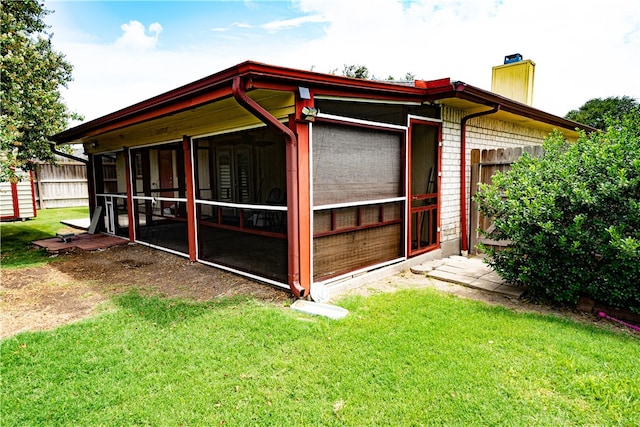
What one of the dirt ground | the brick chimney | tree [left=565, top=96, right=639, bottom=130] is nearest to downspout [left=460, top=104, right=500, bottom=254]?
the dirt ground

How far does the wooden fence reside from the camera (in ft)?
47.5

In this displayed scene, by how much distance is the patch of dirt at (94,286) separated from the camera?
3678 millimetres

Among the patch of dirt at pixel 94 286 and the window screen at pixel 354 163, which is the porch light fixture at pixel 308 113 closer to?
the window screen at pixel 354 163

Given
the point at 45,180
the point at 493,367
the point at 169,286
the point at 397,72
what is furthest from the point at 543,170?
the point at 397,72

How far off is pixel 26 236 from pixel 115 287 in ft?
19.8

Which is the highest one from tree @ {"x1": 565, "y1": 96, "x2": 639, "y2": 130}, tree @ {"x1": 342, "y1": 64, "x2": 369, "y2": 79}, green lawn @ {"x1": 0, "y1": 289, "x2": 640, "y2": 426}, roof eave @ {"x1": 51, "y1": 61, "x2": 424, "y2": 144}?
tree @ {"x1": 342, "y1": 64, "x2": 369, "y2": 79}

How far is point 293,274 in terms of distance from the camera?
3.91m

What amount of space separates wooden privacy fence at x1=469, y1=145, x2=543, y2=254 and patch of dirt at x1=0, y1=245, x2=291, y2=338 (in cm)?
358

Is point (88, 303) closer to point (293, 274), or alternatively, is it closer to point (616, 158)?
point (293, 274)

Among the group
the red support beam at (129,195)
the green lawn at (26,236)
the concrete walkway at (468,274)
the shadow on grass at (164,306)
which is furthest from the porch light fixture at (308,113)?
the green lawn at (26,236)

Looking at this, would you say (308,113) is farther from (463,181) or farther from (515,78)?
(515,78)

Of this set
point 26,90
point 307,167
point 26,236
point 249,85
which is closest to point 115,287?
point 307,167

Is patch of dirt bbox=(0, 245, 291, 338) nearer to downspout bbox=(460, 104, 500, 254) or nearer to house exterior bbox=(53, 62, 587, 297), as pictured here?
house exterior bbox=(53, 62, 587, 297)

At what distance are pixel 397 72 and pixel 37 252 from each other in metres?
24.3
